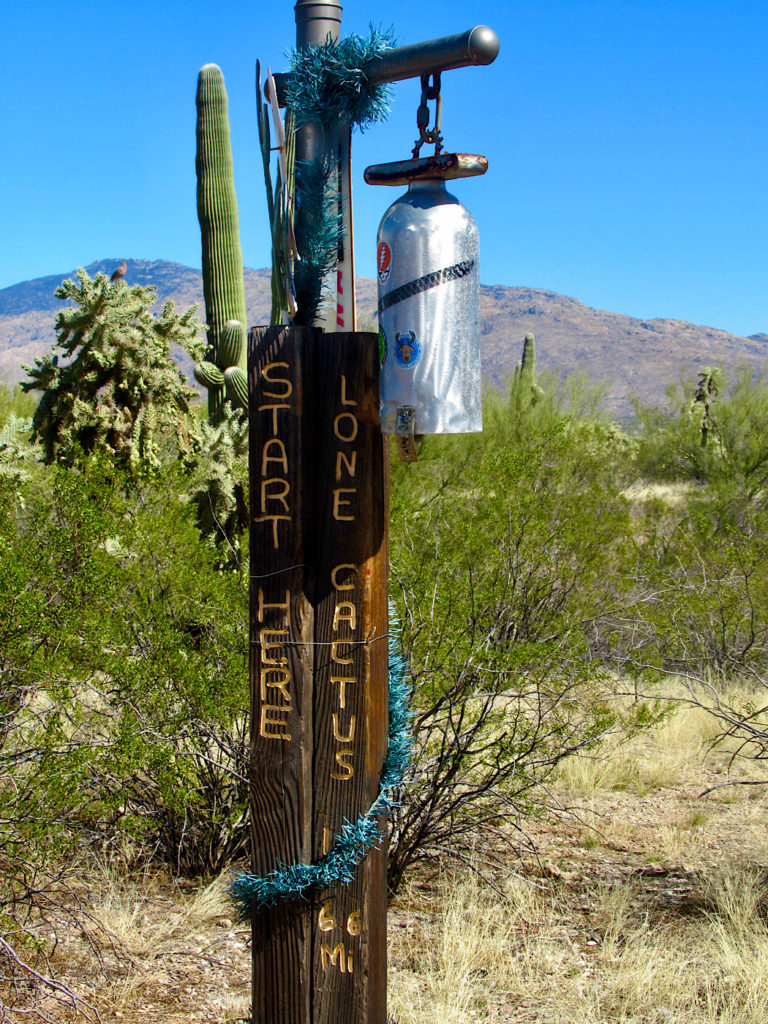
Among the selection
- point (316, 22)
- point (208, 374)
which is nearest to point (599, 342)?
point (208, 374)

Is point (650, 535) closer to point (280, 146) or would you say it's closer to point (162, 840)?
point (162, 840)

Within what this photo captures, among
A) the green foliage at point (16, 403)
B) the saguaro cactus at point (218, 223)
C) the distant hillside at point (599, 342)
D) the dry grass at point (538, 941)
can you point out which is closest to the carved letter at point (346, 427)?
the dry grass at point (538, 941)

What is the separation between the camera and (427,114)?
8.20 feet

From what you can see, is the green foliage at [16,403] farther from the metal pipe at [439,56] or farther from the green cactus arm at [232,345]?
the metal pipe at [439,56]

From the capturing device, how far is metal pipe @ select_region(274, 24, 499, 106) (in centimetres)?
239

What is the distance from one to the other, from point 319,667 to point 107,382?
7483 millimetres

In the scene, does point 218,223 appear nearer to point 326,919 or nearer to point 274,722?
point 274,722

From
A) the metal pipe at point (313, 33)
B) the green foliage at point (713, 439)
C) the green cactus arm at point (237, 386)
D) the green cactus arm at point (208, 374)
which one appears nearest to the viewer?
the metal pipe at point (313, 33)

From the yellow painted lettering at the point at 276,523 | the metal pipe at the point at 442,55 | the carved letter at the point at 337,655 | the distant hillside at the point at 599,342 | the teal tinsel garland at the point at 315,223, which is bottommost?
the carved letter at the point at 337,655

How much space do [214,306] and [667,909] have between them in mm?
9248

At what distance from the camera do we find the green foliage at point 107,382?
9.27m

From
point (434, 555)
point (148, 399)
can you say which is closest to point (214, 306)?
point (148, 399)

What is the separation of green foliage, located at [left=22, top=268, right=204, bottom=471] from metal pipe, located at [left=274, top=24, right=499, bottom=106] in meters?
6.92

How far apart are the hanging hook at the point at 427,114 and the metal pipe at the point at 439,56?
0.03 meters
